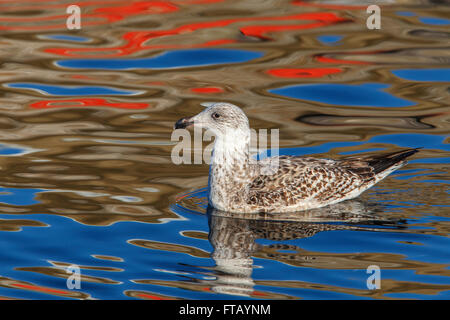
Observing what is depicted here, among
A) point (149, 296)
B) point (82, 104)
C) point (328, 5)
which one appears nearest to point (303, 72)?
point (328, 5)

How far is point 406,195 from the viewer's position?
1220cm

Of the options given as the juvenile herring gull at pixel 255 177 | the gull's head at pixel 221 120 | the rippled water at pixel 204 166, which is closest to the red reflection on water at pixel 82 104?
the rippled water at pixel 204 166

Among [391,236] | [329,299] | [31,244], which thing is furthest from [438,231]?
[31,244]

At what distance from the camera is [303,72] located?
18203mm

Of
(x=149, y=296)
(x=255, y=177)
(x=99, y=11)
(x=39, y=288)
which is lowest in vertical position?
(x=149, y=296)

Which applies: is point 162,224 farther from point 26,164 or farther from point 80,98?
point 80,98

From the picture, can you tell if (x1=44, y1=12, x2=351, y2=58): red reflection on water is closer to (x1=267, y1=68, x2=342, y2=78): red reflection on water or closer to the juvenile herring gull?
(x1=267, y1=68, x2=342, y2=78): red reflection on water

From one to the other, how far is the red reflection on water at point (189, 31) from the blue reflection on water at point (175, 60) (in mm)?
351

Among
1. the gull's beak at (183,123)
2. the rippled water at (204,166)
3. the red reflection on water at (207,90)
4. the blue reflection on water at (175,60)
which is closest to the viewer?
the rippled water at (204,166)

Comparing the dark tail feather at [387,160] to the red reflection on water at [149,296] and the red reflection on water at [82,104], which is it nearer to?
the red reflection on water at [149,296]

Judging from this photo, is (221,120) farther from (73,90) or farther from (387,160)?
(73,90)

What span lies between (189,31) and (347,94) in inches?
184

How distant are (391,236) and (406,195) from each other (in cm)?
157

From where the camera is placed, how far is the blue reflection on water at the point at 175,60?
18.7 meters
